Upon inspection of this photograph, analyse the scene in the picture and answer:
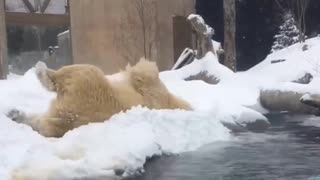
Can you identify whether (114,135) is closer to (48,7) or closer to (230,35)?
(48,7)

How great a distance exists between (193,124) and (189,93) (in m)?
4.21

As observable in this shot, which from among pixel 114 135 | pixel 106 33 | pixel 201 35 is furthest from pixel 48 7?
pixel 114 135

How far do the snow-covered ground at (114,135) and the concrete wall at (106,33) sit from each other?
6034mm

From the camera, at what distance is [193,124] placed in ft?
34.3

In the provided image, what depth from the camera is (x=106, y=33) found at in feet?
71.2

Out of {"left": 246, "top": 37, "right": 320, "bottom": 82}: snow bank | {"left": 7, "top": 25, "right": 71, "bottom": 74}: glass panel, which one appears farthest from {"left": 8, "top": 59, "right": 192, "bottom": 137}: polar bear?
{"left": 7, "top": 25, "right": 71, "bottom": 74}: glass panel

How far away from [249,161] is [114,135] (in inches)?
73.9

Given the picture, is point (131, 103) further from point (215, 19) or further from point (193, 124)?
point (215, 19)

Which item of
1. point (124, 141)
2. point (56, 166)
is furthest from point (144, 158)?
point (56, 166)

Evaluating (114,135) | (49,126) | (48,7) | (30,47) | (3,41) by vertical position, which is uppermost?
(48,7)

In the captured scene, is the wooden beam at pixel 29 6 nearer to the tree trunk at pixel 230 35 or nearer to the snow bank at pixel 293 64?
the tree trunk at pixel 230 35

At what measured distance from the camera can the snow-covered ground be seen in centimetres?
752

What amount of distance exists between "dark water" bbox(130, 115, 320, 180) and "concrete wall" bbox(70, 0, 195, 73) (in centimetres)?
1073

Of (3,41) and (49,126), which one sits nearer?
(49,126)
